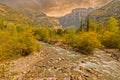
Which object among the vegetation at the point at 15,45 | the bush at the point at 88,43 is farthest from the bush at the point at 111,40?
the vegetation at the point at 15,45

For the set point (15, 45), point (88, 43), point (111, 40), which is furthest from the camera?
point (111, 40)

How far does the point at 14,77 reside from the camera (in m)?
40.1

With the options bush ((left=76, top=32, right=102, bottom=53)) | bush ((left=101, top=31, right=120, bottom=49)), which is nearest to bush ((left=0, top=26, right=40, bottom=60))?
bush ((left=76, top=32, right=102, bottom=53))

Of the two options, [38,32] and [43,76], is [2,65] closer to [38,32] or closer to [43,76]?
[43,76]

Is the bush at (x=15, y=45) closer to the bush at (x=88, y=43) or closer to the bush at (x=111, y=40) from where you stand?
the bush at (x=88, y=43)

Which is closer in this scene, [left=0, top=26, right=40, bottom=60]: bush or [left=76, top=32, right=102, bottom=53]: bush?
[left=0, top=26, right=40, bottom=60]: bush

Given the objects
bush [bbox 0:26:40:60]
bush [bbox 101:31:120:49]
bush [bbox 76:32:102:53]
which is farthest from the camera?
bush [bbox 101:31:120:49]

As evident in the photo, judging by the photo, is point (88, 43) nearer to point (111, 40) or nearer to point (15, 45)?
point (111, 40)

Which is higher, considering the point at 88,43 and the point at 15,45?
the point at 15,45

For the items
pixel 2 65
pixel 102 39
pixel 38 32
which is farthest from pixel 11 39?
pixel 38 32

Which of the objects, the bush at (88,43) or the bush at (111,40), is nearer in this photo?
the bush at (88,43)

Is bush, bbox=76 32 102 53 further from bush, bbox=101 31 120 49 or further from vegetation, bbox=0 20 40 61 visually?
vegetation, bbox=0 20 40 61

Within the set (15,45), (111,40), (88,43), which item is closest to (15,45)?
(15,45)

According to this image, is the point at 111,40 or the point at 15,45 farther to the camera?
the point at 111,40
